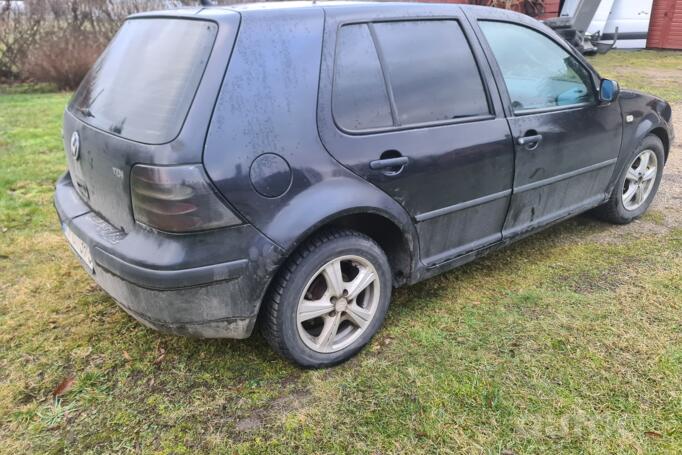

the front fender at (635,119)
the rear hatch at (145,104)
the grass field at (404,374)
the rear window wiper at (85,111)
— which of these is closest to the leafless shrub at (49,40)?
the grass field at (404,374)

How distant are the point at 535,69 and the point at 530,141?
58cm

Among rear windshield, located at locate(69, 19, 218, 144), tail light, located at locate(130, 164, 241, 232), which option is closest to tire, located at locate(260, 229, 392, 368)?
tail light, located at locate(130, 164, 241, 232)

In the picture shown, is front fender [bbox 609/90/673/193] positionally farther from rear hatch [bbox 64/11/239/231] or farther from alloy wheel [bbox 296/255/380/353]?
rear hatch [bbox 64/11/239/231]

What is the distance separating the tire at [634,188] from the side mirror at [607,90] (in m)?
0.65

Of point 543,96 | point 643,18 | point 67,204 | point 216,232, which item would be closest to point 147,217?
point 216,232

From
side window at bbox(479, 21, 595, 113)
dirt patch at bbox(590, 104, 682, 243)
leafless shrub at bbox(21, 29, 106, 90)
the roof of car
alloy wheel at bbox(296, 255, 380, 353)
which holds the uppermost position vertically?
the roof of car

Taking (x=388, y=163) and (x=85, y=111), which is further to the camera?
(x=85, y=111)

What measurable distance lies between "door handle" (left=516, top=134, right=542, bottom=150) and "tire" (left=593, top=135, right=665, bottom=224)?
1254 millimetres

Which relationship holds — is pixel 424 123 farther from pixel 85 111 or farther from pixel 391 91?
pixel 85 111

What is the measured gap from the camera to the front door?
3076 mm

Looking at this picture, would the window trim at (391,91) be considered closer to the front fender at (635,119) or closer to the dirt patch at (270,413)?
the dirt patch at (270,413)

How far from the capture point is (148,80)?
2.30m

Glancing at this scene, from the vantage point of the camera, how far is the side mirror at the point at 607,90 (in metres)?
3.45

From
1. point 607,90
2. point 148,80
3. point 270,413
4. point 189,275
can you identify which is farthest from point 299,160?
point 607,90
